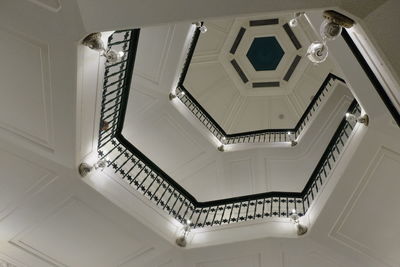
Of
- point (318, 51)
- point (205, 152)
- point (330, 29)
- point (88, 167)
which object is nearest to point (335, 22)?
point (330, 29)

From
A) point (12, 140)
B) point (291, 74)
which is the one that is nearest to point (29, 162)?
point (12, 140)

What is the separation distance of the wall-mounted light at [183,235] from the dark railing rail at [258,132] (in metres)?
4.58

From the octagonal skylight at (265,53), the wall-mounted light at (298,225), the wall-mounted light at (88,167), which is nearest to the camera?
the wall-mounted light at (88,167)

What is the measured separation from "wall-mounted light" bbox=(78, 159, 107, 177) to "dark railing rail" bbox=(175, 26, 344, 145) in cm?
460

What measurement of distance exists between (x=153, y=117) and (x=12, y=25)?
19.0 feet

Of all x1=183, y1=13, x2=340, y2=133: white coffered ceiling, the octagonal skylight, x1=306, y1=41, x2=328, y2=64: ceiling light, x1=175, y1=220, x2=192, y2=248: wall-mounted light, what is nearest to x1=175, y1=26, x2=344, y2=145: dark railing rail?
x1=183, y1=13, x2=340, y2=133: white coffered ceiling

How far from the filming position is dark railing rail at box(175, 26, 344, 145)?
33.6 ft

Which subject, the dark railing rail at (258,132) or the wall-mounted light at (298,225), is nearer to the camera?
the wall-mounted light at (298,225)

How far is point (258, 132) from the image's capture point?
11312mm

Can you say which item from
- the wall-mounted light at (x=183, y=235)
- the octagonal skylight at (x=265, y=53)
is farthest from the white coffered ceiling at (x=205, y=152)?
the wall-mounted light at (x=183, y=235)

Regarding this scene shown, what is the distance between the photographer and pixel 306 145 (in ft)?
34.4

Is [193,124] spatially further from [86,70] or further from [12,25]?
[12,25]

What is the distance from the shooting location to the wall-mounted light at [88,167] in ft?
16.9

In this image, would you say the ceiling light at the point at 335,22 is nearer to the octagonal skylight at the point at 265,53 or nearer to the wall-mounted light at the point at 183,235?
the wall-mounted light at the point at 183,235
